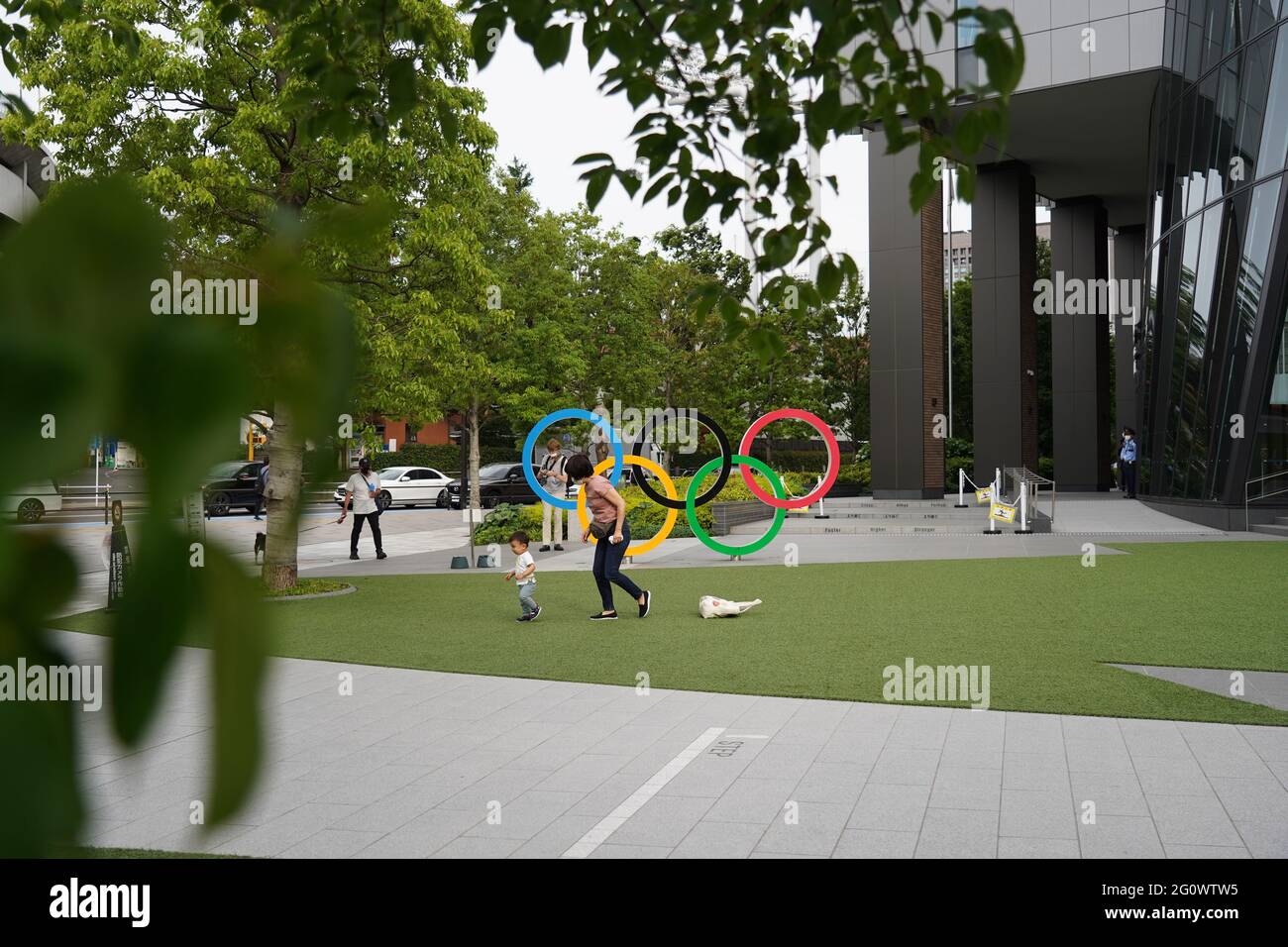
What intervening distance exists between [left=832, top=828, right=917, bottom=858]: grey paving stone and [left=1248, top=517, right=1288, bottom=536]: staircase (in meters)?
21.9

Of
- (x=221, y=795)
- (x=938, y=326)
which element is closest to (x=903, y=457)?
(x=938, y=326)

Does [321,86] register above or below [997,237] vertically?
below

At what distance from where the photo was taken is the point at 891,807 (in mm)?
6375

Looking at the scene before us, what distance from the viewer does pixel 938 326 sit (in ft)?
127

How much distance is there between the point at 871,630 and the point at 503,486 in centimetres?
3201

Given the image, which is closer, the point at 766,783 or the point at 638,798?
the point at 638,798

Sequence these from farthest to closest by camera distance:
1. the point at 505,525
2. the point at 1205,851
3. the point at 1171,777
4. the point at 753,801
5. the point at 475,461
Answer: the point at 475,461 < the point at 505,525 < the point at 1171,777 < the point at 753,801 < the point at 1205,851

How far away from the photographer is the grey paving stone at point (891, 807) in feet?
19.8

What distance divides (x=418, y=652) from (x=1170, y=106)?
91.1 ft

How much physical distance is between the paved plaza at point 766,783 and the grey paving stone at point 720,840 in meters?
0.02

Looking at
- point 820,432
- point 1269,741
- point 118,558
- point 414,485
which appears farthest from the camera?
point 414,485

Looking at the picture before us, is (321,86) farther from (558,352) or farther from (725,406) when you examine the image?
(725,406)

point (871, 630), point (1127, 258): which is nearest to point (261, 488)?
point (871, 630)

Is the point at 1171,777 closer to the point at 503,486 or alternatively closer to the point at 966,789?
the point at 966,789
